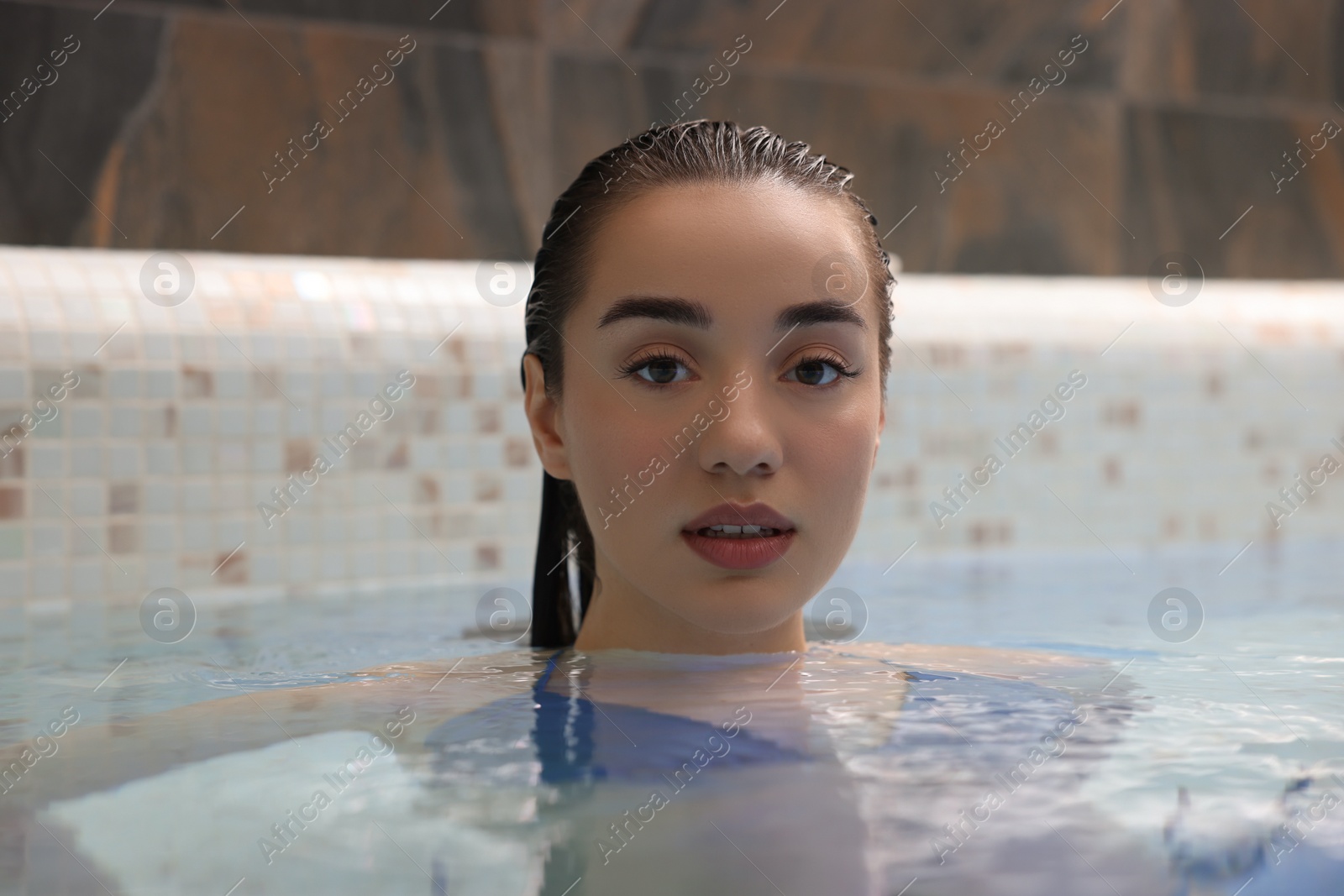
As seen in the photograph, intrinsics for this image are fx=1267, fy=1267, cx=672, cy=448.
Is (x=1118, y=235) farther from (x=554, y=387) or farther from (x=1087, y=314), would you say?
(x=554, y=387)

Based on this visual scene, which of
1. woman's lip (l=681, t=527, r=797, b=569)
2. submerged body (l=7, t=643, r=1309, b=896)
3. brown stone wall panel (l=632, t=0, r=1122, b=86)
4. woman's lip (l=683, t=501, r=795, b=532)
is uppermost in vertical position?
brown stone wall panel (l=632, t=0, r=1122, b=86)

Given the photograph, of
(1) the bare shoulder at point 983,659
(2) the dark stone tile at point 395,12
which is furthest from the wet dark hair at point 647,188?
(2) the dark stone tile at point 395,12

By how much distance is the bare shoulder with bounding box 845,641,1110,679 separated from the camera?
1.08m

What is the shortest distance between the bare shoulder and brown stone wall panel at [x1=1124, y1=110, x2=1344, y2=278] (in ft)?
6.45

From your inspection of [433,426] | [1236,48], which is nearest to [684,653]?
[433,426]

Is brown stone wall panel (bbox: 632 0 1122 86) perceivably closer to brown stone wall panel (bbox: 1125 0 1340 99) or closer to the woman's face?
brown stone wall panel (bbox: 1125 0 1340 99)

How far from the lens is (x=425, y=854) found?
63cm

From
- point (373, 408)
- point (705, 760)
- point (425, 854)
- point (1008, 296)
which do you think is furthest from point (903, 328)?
point (425, 854)

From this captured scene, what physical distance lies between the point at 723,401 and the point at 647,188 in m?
0.21

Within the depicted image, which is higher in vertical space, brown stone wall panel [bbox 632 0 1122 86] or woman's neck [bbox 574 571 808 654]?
brown stone wall panel [bbox 632 0 1122 86]

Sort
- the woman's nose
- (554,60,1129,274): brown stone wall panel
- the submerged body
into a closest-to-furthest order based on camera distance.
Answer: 1. the submerged body
2. the woman's nose
3. (554,60,1129,274): brown stone wall panel

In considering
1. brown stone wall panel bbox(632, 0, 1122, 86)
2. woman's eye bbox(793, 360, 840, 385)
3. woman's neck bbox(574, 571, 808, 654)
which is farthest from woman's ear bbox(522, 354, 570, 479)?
brown stone wall panel bbox(632, 0, 1122, 86)

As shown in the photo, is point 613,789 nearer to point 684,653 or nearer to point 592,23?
point 684,653

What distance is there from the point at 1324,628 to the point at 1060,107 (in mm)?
1741
